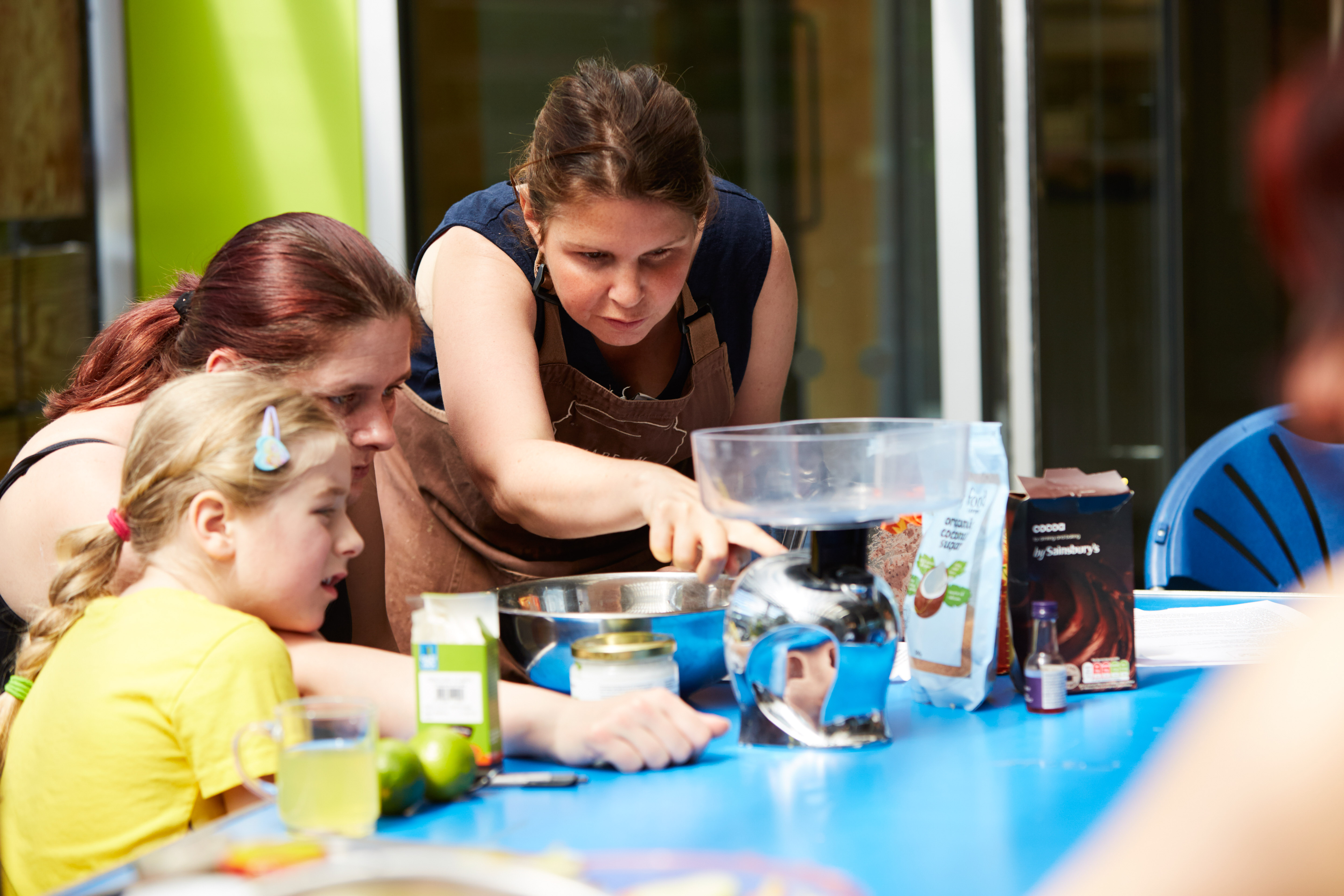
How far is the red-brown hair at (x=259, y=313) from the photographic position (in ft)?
5.08

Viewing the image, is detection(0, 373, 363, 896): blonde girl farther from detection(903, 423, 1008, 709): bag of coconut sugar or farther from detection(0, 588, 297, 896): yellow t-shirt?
detection(903, 423, 1008, 709): bag of coconut sugar

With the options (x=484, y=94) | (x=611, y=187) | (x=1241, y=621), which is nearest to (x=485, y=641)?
(x=611, y=187)

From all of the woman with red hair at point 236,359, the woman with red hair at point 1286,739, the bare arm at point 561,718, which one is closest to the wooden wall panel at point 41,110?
the woman with red hair at point 236,359

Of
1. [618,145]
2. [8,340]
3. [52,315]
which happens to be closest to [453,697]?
[618,145]

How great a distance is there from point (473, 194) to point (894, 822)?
4.21ft

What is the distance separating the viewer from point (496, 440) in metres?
1.64

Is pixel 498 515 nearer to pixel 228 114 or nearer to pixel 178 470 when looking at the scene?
pixel 178 470

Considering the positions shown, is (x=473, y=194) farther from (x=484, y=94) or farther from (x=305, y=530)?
(x=484, y=94)

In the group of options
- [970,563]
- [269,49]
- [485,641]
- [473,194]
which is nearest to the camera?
[485,641]

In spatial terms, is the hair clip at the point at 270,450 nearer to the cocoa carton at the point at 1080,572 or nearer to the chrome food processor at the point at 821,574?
the chrome food processor at the point at 821,574

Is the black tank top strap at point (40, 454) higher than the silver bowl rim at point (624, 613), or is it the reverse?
the black tank top strap at point (40, 454)

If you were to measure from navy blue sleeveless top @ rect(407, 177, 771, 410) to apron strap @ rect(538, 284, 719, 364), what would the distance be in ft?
0.04

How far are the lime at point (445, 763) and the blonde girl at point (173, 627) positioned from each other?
0.14 m

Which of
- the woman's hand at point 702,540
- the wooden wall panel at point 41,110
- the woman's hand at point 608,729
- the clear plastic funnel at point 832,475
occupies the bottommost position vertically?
the woman's hand at point 608,729
